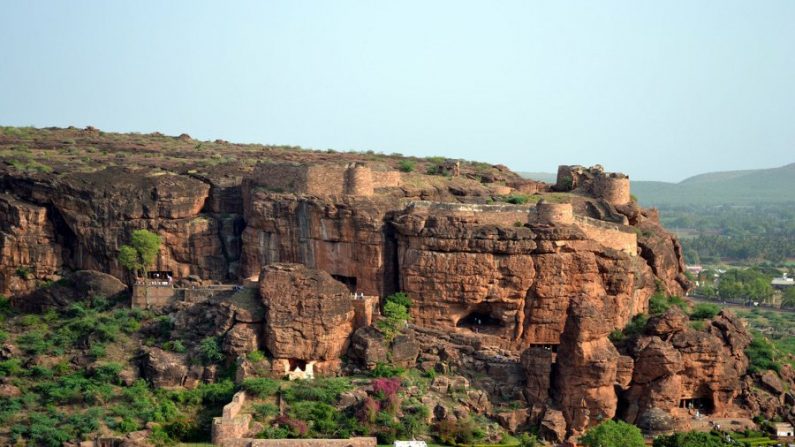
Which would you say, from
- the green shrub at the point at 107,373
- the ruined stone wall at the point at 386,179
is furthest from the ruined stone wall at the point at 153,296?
the ruined stone wall at the point at 386,179

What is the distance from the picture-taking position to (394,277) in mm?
47531

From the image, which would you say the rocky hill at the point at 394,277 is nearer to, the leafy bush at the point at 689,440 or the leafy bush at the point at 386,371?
the leafy bush at the point at 386,371

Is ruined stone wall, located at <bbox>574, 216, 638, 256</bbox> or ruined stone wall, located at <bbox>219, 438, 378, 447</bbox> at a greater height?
ruined stone wall, located at <bbox>574, 216, 638, 256</bbox>

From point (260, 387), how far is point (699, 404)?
16918 millimetres

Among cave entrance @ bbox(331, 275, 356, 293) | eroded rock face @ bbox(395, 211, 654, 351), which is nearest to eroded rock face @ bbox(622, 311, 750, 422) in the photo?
eroded rock face @ bbox(395, 211, 654, 351)

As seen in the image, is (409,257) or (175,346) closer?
(175,346)

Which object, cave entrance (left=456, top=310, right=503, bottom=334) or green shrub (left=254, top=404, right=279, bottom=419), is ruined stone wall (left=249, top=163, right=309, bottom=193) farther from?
green shrub (left=254, top=404, right=279, bottom=419)

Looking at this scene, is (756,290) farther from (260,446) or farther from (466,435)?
(260,446)

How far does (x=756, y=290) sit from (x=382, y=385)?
2210 inches

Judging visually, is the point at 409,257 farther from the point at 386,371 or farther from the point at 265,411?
the point at 265,411

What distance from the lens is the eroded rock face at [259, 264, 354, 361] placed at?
42.6 m

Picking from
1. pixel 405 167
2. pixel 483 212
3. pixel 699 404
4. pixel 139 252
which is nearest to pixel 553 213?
pixel 483 212

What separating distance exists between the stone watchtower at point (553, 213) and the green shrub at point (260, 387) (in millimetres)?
12757

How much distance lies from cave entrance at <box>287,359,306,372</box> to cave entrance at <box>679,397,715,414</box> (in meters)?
14.2
